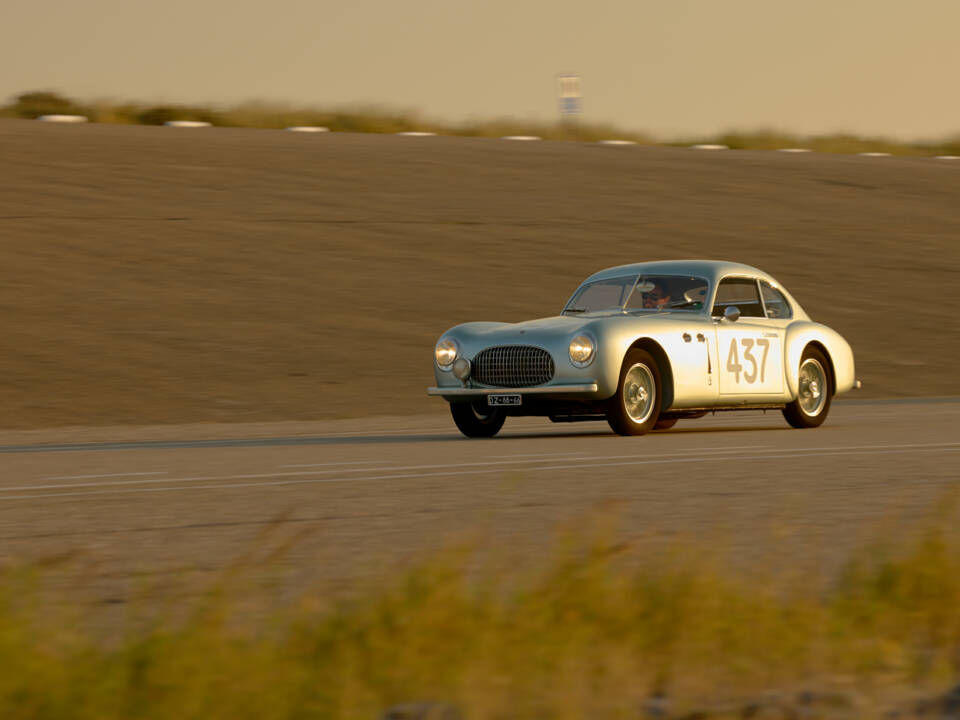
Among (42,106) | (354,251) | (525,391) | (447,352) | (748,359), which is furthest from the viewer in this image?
(42,106)

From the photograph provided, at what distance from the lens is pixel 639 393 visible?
43.0 feet

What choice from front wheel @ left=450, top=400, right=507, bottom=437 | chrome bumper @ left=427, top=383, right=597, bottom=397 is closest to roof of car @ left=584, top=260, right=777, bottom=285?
front wheel @ left=450, top=400, right=507, bottom=437

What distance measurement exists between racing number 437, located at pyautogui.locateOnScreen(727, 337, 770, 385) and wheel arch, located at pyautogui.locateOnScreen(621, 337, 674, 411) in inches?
30.4

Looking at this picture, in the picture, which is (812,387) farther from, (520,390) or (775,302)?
(520,390)

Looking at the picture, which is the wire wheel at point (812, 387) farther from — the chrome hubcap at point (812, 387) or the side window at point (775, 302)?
the side window at point (775, 302)

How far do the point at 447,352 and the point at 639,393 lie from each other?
167 cm

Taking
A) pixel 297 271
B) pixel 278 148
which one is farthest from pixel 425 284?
pixel 278 148

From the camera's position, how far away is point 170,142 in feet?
115

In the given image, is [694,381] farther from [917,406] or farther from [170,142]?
[170,142]

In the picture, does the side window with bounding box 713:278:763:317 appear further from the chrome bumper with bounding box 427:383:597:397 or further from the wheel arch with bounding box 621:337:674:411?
the chrome bumper with bounding box 427:383:597:397

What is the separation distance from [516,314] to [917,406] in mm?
7410

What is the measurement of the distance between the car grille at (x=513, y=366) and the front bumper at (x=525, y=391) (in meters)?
0.07

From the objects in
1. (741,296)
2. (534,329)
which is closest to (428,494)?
(534,329)

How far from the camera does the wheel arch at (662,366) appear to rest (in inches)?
513
